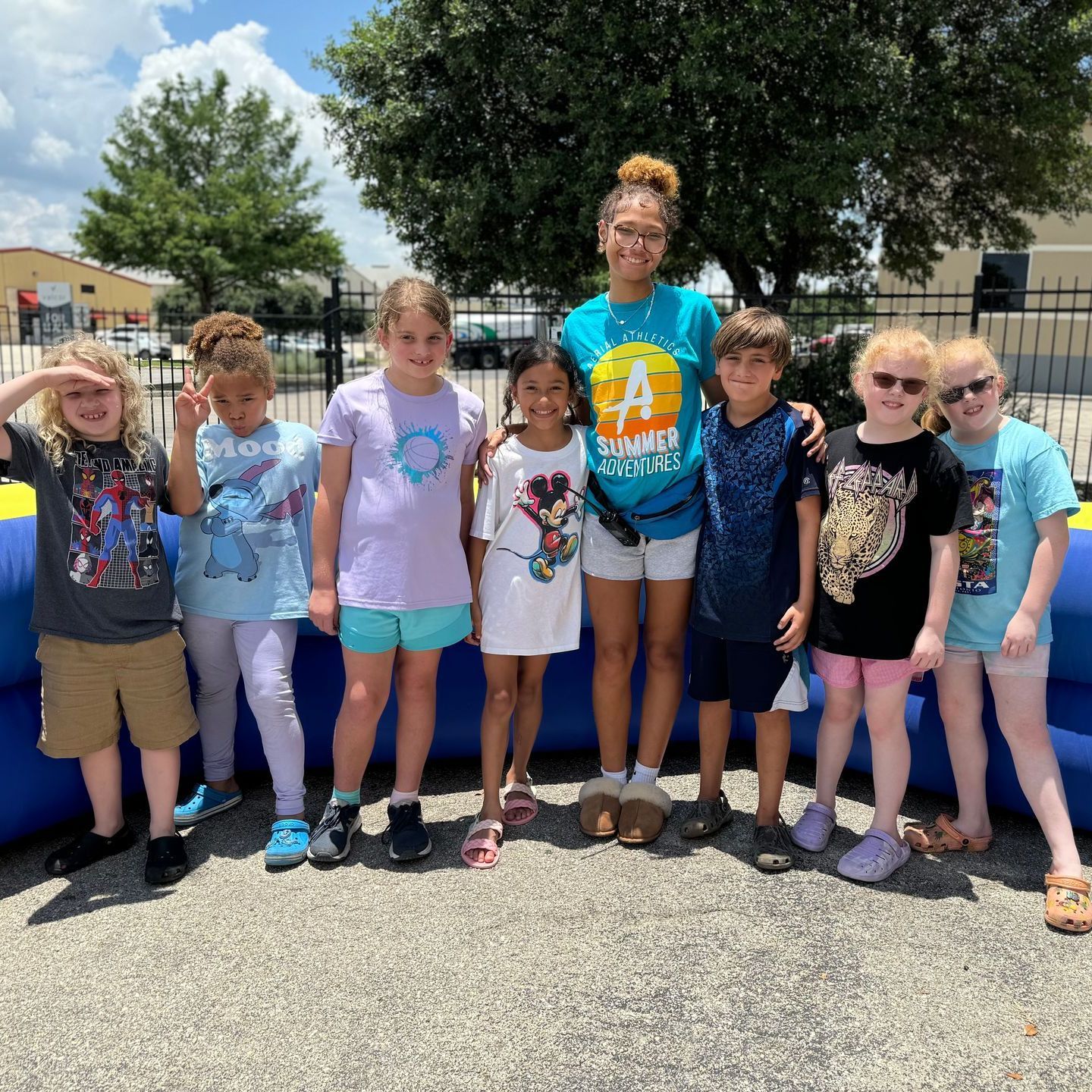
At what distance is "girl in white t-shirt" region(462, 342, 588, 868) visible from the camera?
2.84 m

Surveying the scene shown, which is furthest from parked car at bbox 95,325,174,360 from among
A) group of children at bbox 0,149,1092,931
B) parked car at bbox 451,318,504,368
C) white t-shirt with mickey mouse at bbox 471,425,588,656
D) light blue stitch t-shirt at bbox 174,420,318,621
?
parked car at bbox 451,318,504,368

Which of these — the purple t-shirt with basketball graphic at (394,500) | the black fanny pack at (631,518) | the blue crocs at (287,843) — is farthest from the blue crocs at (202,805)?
the black fanny pack at (631,518)

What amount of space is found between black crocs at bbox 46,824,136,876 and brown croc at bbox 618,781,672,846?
5.06 feet

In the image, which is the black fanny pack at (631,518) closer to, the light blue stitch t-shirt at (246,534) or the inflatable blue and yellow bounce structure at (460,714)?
the inflatable blue and yellow bounce structure at (460,714)

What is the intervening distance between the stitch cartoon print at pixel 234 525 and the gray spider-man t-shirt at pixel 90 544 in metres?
0.19

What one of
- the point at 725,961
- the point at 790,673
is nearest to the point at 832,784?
the point at 790,673

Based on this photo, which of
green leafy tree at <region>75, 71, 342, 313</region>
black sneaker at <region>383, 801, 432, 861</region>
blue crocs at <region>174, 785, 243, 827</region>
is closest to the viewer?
black sneaker at <region>383, 801, 432, 861</region>

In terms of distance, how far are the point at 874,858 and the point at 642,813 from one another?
0.70 meters

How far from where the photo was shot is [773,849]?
2.81m

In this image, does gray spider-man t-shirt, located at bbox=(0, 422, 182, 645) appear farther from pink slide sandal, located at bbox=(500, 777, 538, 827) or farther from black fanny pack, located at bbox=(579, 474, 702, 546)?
black fanny pack, located at bbox=(579, 474, 702, 546)

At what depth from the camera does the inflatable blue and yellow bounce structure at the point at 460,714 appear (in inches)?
108

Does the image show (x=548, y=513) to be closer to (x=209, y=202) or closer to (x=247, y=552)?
(x=247, y=552)

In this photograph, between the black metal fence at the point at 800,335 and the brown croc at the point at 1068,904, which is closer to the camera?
the brown croc at the point at 1068,904

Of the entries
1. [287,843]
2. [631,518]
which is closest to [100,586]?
[287,843]
